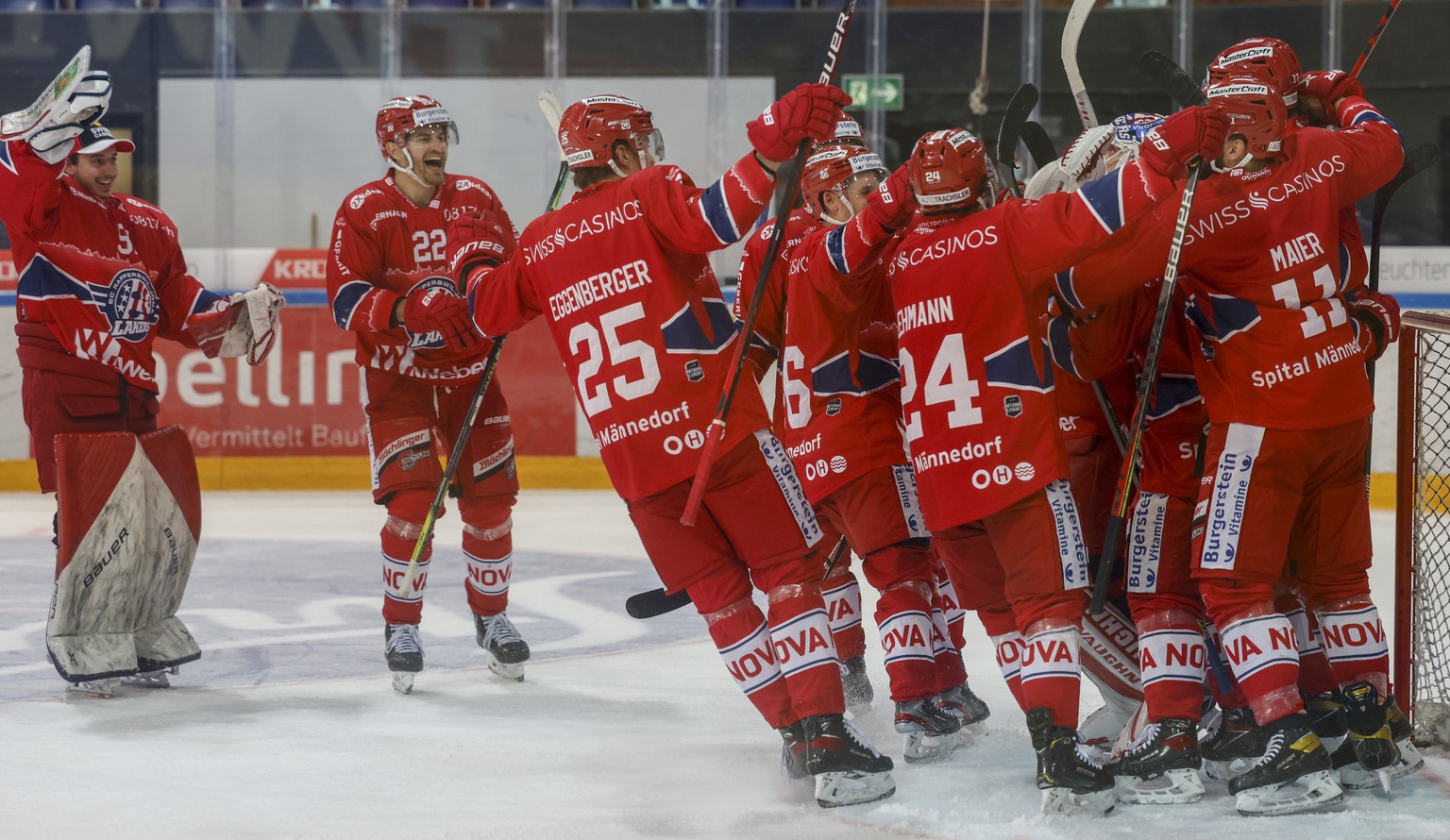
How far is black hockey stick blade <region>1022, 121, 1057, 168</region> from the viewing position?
12.0ft

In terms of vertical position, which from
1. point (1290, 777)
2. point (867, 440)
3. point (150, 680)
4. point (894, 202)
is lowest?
point (150, 680)

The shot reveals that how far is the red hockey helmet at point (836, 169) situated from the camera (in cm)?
359

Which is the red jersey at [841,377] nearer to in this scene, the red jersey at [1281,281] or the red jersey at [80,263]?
the red jersey at [1281,281]

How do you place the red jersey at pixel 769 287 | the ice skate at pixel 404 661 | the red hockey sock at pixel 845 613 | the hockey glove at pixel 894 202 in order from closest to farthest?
the hockey glove at pixel 894 202, the red jersey at pixel 769 287, the red hockey sock at pixel 845 613, the ice skate at pixel 404 661

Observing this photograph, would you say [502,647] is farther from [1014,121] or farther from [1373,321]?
[1373,321]

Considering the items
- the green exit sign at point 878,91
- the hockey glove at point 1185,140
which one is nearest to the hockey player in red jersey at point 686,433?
the hockey glove at point 1185,140

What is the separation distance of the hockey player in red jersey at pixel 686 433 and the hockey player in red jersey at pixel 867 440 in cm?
37

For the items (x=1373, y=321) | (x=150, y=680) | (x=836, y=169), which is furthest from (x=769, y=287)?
(x=150, y=680)

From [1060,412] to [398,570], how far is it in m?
1.90

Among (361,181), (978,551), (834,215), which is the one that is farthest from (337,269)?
(361,181)

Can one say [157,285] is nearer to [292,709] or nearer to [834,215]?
[292,709]

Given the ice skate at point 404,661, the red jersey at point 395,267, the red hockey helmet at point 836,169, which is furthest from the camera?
the red jersey at point 395,267

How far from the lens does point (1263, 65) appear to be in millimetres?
2984

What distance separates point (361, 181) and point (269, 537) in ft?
11.6
